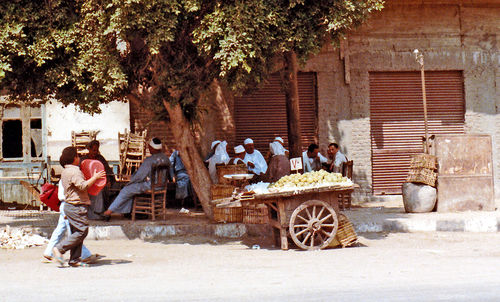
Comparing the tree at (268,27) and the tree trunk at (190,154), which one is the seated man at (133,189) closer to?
the tree trunk at (190,154)

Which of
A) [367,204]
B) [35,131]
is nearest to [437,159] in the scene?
[367,204]

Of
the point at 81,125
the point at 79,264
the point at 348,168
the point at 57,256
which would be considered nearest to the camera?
the point at 57,256

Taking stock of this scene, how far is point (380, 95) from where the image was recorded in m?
16.1

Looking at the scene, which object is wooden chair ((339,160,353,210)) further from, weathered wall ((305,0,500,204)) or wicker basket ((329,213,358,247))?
wicker basket ((329,213,358,247))

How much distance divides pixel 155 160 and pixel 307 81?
5.43 metres

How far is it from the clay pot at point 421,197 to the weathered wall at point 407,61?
3425mm

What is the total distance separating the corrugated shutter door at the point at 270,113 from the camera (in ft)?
51.5

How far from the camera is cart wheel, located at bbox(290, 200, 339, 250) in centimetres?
902

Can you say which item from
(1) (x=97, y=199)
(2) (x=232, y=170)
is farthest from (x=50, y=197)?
(2) (x=232, y=170)

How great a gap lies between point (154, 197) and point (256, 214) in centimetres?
260

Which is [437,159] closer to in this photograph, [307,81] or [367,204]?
[367,204]

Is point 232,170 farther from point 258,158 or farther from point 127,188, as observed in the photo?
point 127,188

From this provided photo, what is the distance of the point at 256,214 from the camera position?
10109 millimetres

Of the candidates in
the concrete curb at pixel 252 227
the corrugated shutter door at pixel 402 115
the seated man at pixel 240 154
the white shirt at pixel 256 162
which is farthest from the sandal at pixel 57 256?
the corrugated shutter door at pixel 402 115
